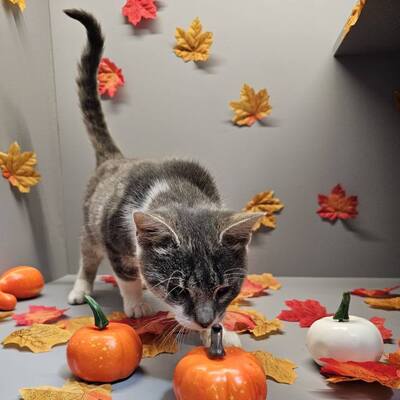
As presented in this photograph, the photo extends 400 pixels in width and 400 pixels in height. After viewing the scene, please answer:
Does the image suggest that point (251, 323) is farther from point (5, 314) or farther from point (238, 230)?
point (5, 314)

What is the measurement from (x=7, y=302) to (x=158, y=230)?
78 centimetres

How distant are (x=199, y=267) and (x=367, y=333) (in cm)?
41

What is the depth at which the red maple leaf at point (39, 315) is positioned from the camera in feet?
4.29

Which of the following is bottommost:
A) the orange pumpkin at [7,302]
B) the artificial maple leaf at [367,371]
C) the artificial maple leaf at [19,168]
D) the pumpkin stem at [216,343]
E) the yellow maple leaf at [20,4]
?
the artificial maple leaf at [367,371]

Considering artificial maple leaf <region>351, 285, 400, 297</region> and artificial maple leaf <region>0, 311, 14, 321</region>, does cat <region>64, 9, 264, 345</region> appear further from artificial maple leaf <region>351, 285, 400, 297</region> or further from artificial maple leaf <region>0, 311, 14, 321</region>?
artificial maple leaf <region>351, 285, 400, 297</region>

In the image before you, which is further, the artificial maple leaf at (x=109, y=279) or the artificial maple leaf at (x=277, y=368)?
the artificial maple leaf at (x=109, y=279)

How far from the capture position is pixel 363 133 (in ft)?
6.03

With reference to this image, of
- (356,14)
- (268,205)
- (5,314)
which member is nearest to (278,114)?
(268,205)

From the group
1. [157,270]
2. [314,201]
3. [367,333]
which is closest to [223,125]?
[314,201]

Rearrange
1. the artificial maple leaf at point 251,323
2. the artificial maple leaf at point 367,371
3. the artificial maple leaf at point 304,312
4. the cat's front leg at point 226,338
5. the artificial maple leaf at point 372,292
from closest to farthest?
the artificial maple leaf at point 367,371
the cat's front leg at point 226,338
the artificial maple leaf at point 251,323
the artificial maple leaf at point 304,312
the artificial maple leaf at point 372,292

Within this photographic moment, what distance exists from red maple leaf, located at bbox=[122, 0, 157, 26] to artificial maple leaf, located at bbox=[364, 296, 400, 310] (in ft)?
4.95

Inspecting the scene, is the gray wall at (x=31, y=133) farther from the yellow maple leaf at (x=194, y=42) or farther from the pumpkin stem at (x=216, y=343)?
the pumpkin stem at (x=216, y=343)

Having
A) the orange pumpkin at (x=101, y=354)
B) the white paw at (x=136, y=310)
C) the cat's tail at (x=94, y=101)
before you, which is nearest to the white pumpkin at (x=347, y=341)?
the orange pumpkin at (x=101, y=354)

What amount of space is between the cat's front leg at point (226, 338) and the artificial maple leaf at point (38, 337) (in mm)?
387
